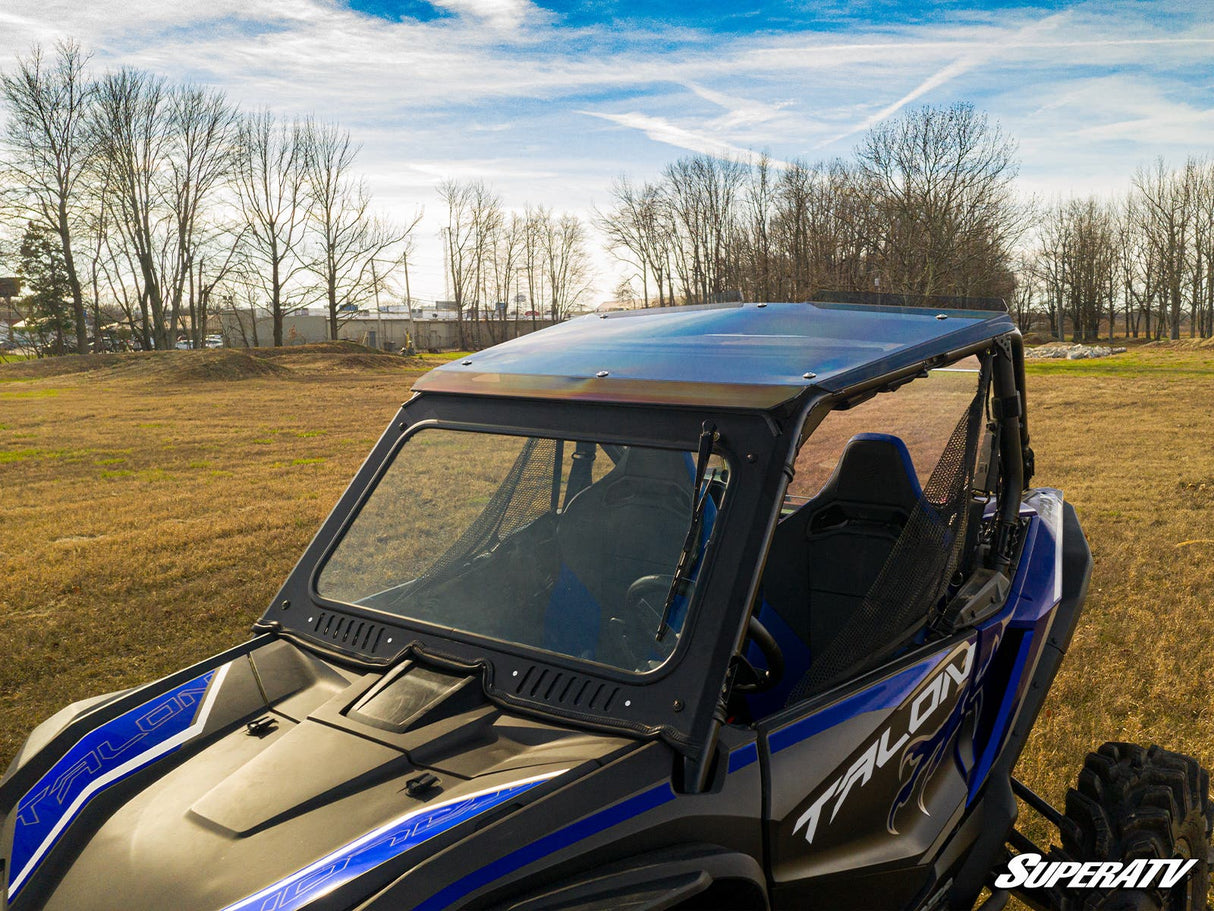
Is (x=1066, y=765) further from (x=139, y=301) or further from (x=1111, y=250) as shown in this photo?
(x=1111, y=250)

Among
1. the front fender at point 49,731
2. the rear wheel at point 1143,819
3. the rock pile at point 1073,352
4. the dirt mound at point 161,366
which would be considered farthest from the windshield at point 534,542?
the rock pile at point 1073,352

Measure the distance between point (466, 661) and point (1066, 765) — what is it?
3088mm

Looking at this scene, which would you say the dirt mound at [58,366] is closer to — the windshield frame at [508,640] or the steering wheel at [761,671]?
the windshield frame at [508,640]

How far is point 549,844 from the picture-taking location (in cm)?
155

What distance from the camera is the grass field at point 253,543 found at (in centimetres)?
474

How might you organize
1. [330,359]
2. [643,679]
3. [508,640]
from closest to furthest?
1. [643,679]
2. [508,640]
3. [330,359]

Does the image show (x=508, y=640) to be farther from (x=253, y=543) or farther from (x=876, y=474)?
(x=253, y=543)

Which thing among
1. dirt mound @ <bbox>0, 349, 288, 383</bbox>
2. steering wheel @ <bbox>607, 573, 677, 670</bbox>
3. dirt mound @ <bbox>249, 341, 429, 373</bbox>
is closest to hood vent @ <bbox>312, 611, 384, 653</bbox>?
steering wheel @ <bbox>607, 573, 677, 670</bbox>

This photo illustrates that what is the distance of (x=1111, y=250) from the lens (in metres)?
65.2

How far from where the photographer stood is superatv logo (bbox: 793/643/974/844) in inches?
75.4

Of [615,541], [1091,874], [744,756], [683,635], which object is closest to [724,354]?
[615,541]

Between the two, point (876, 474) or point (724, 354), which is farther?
point (876, 474)

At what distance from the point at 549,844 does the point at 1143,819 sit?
1.94m

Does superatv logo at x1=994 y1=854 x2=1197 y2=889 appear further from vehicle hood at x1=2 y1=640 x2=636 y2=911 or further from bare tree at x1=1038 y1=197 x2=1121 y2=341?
bare tree at x1=1038 y1=197 x2=1121 y2=341
